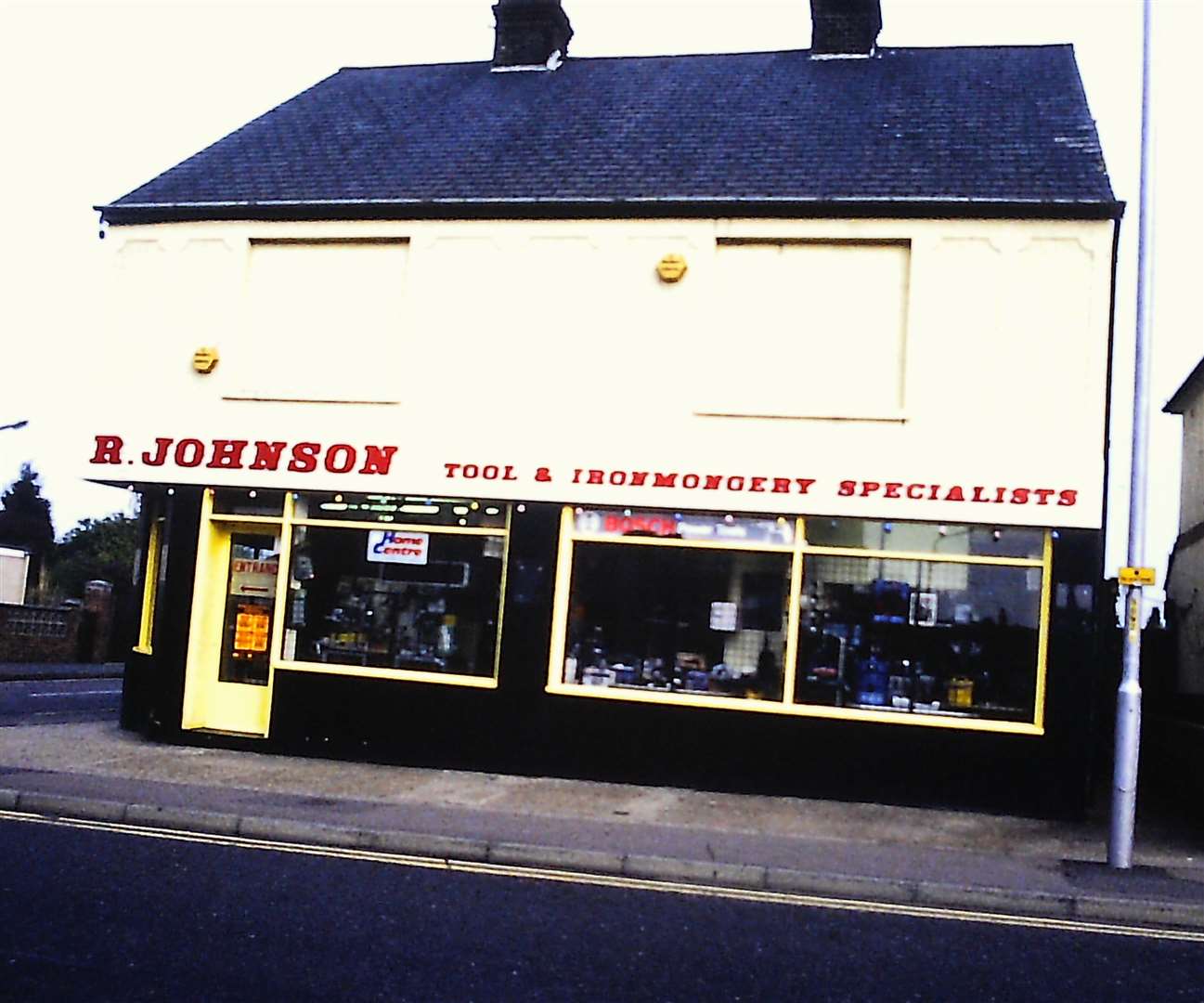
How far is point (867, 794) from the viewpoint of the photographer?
12953mm

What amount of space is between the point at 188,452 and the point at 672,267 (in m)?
5.76

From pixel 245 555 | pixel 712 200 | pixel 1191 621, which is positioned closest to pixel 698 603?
pixel 712 200

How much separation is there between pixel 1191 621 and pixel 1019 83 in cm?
844

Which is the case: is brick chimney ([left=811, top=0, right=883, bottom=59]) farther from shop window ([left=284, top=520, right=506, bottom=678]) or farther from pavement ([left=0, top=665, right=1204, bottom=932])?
pavement ([left=0, top=665, right=1204, bottom=932])

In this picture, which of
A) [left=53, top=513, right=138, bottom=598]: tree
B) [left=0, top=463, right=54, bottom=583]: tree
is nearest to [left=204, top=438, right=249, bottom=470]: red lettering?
[left=53, top=513, right=138, bottom=598]: tree

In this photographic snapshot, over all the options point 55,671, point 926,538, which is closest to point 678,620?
point 926,538

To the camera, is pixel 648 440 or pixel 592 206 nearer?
pixel 648 440

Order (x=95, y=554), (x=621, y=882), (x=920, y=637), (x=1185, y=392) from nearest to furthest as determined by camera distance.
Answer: (x=621, y=882) → (x=920, y=637) → (x=1185, y=392) → (x=95, y=554)

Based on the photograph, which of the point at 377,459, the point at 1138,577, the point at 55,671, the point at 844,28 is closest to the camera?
the point at 1138,577

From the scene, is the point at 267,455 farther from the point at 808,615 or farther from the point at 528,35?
the point at 528,35

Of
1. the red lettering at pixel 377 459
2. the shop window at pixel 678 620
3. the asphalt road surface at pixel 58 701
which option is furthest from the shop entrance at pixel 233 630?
the shop window at pixel 678 620

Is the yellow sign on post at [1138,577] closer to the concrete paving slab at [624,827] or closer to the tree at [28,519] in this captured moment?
the concrete paving slab at [624,827]

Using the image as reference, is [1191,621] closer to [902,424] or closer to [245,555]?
[902,424]

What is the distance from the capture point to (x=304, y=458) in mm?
14398
